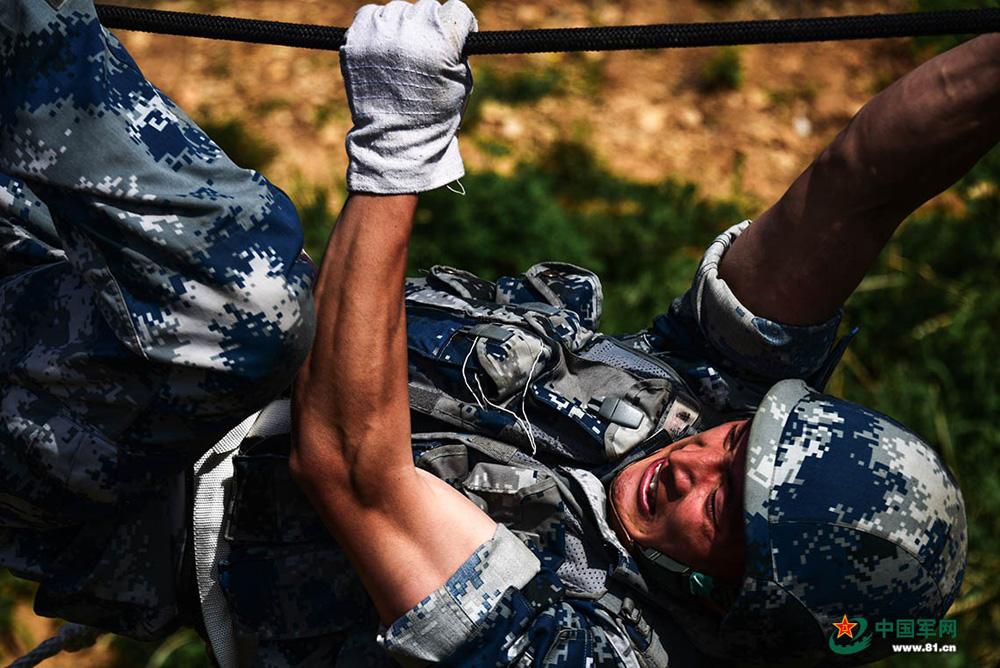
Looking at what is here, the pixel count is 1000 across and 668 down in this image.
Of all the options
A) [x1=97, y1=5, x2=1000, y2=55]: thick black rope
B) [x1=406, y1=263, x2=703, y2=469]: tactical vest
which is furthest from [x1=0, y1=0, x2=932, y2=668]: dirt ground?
[x1=97, y1=5, x2=1000, y2=55]: thick black rope

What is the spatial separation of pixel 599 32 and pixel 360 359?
0.65 metres

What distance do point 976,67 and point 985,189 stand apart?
8.09 ft

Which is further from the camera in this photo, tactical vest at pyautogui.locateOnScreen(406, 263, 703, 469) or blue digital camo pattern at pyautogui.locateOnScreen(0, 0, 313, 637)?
tactical vest at pyautogui.locateOnScreen(406, 263, 703, 469)

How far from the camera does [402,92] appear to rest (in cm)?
175

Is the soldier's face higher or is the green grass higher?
the green grass

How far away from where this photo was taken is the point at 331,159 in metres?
4.16

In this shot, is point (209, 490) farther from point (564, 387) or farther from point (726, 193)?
point (726, 193)

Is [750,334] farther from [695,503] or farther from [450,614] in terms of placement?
[450,614]

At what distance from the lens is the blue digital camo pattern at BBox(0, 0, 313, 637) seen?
5.13 feet

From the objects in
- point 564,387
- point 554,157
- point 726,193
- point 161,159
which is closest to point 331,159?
point 554,157

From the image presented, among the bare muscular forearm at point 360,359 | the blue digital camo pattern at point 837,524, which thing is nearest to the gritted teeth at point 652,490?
the blue digital camo pattern at point 837,524

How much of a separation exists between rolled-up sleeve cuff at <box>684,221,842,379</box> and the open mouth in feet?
0.85

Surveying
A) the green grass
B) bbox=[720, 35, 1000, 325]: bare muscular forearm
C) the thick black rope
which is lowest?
the green grass

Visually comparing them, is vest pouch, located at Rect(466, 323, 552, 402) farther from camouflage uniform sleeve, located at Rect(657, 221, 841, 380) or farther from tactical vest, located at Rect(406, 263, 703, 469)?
camouflage uniform sleeve, located at Rect(657, 221, 841, 380)
